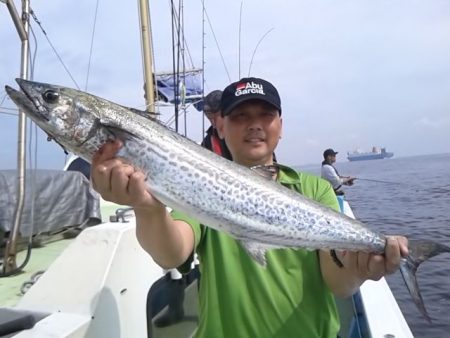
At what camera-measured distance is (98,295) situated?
2387mm

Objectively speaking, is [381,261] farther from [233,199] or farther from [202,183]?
[202,183]

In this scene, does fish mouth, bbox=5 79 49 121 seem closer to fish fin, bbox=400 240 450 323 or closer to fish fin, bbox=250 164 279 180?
fish fin, bbox=250 164 279 180

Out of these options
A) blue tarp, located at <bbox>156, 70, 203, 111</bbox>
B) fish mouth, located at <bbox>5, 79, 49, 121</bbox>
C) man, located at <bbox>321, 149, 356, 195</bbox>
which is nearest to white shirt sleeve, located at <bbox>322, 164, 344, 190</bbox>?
man, located at <bbox>321, 149, 356, 195</bbox>

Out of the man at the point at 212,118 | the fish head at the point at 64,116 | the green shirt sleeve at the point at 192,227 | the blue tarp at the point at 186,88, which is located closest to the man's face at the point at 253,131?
the green shirt sleeve at the point at 192,227

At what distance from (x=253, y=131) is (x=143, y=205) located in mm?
833

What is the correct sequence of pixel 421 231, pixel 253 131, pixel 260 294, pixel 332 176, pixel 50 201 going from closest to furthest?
1. pixel 260 294
2. pixel 253 131
3. pixel 50 201
4. pixel 332 176
5. pixel 421 231

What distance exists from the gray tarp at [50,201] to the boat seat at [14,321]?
195cm

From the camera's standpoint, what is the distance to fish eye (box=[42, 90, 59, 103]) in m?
2.01

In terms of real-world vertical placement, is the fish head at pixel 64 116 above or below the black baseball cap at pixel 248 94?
below

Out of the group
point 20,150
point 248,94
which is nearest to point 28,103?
point 248,94

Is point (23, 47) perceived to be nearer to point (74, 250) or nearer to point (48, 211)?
point (48, 211)

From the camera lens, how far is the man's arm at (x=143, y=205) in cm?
196

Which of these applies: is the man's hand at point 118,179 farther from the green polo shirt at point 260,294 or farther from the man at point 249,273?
the green polo shirt at point 260,294

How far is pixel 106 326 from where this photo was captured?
241cm
